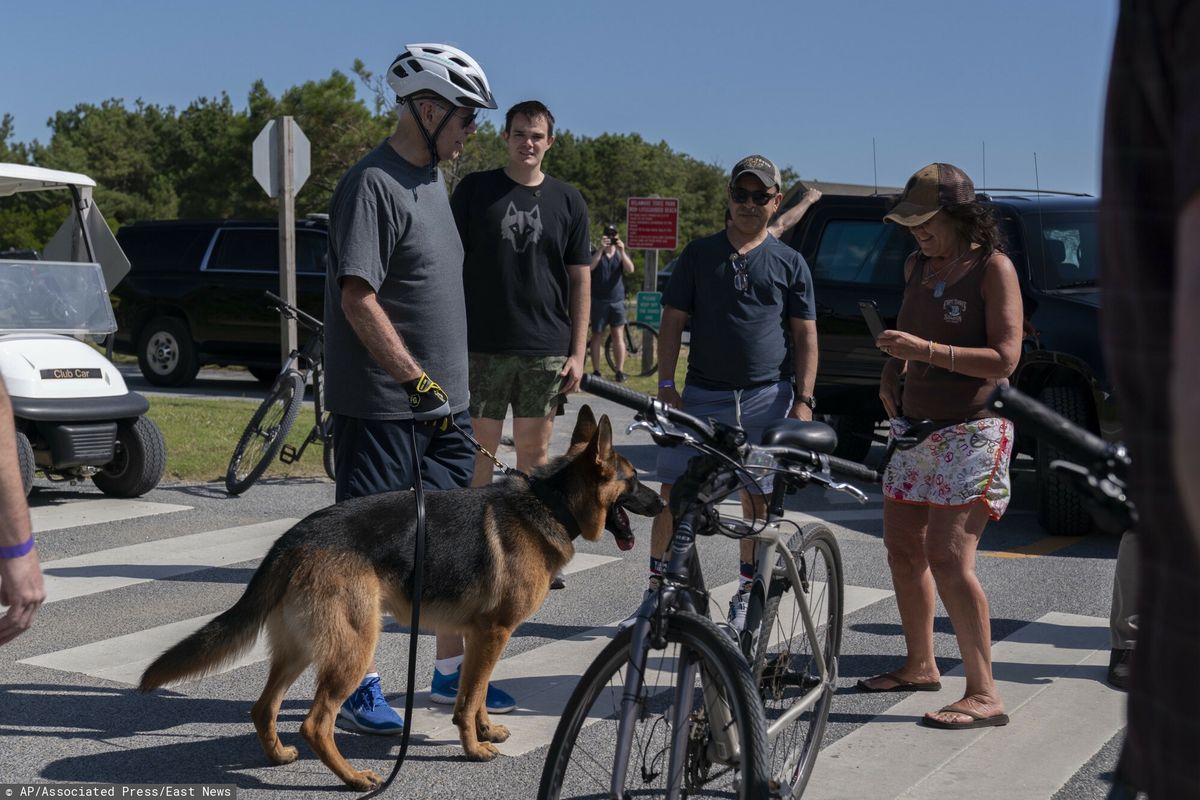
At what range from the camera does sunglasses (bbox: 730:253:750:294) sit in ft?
17.9

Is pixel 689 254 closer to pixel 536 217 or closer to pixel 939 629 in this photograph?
pixel 536 217

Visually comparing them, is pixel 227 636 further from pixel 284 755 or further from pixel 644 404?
pixel 644 404

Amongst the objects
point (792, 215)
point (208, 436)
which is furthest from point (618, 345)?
point (792, 215)

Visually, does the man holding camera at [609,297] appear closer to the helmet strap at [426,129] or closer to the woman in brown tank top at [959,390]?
the woman in brown tank top at [959,390]

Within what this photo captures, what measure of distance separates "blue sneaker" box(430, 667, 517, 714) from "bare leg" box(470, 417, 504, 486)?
4.77 ft

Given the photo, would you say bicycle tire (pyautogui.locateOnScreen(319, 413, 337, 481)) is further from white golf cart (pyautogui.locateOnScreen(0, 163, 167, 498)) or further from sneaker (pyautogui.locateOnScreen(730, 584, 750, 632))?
sneaker (pyautogui.locateOnScreen(730, 584, 750, 632))

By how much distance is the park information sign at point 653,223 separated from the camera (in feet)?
61.1

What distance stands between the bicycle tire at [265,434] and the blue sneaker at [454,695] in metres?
4.63

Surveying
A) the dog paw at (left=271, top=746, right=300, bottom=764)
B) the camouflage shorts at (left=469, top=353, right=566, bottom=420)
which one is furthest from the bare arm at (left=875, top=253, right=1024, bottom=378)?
the dog paw at (left=271, top=746, right=300, bottom=764)

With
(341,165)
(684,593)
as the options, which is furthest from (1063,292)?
(341,165)

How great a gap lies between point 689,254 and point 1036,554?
368cm

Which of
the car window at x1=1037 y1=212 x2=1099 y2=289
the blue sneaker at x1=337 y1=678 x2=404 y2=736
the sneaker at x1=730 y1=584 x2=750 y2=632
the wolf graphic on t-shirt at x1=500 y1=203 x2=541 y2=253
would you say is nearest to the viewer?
the sneaker at x1=730 y1=584 x2=750 y2=632

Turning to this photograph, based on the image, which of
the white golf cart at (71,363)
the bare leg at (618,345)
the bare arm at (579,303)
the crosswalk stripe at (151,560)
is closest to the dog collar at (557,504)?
the bare arm at (579,303)

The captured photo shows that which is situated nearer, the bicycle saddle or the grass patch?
the bicycle saddle
